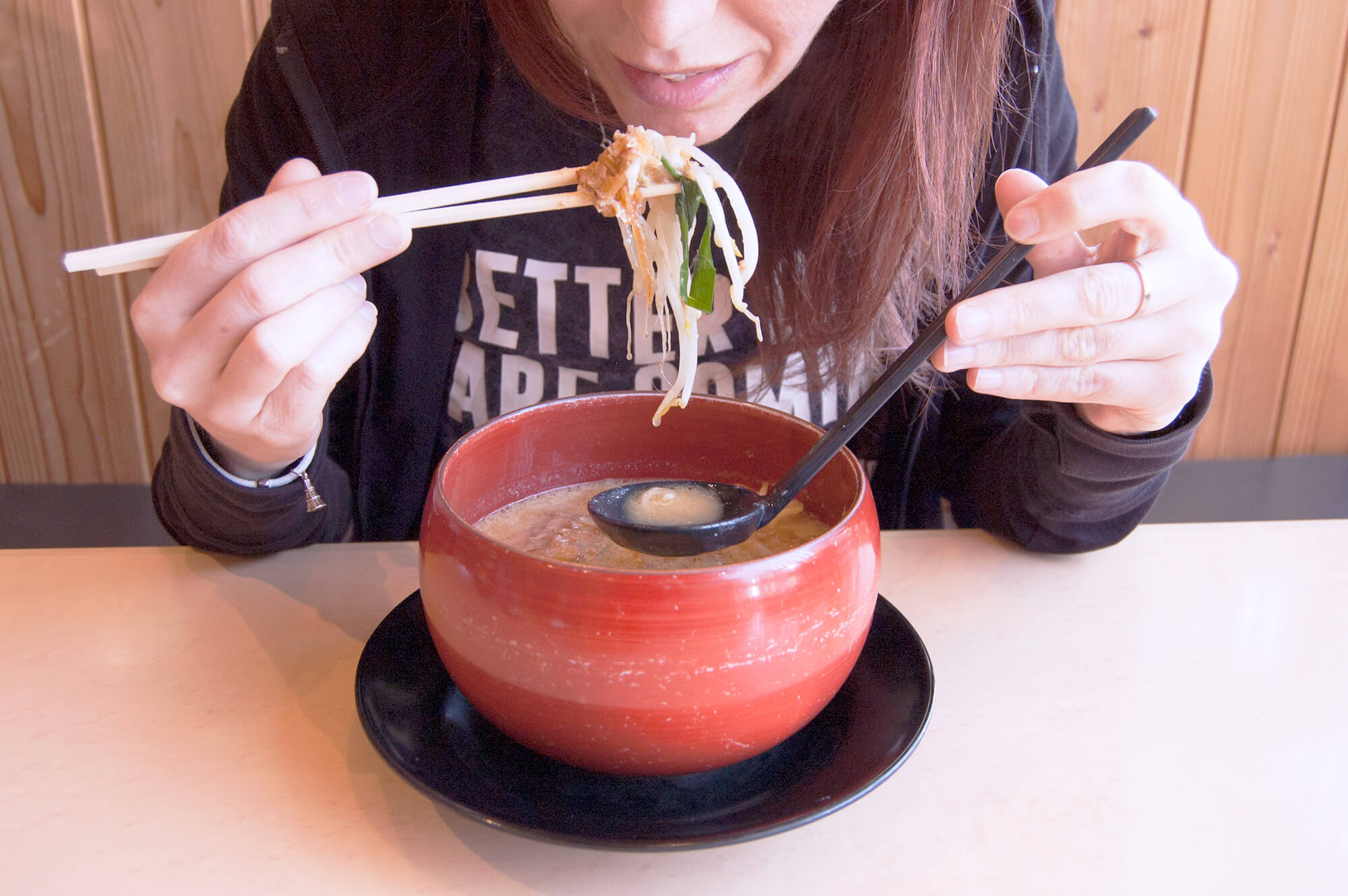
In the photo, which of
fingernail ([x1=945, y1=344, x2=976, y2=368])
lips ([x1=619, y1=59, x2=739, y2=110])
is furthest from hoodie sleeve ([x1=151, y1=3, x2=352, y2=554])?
fingernail ([x1=945, y1=344, x2=976, y2=368])

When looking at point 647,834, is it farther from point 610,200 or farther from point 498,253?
point 498,253

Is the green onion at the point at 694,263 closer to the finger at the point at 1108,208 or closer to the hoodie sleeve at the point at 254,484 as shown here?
the finger at the point at 1108,208

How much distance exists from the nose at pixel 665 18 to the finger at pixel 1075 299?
0.35 m

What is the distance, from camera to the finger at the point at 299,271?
0.78 meters

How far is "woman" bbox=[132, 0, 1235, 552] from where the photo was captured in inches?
32.6

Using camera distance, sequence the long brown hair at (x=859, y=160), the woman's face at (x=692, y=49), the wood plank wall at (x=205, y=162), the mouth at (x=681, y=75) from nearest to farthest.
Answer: the woman's face at (x=692, y=49) < the mouth at (x=681, y=75) < the long brown hair at (x=859, y=160) < the wood plank wall at (x=205, y=162)

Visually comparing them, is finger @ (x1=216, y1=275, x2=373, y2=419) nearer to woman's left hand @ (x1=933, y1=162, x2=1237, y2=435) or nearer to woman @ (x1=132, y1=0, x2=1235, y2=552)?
woman @ (x1=132, y1=0, x2=1235, y2=552)

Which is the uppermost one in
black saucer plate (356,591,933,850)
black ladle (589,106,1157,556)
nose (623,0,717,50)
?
nose (623,0,717,50)

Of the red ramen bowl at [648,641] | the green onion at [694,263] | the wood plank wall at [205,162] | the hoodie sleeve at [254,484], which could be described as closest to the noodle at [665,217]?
the green onion at [694,263]

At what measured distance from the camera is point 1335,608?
100 centimetres

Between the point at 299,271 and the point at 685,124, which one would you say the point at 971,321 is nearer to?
the point at 685,124

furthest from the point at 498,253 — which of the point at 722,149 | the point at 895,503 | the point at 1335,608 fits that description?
the point at 1335,608

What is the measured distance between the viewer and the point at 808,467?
842 millimetres

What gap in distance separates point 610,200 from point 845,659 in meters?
0.48
